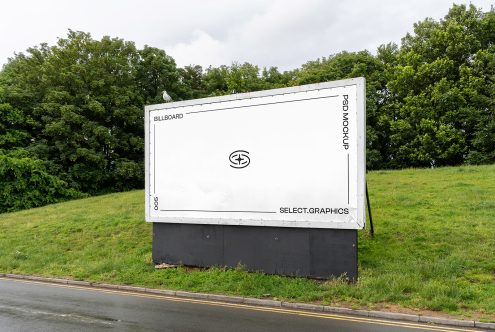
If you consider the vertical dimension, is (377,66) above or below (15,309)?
above

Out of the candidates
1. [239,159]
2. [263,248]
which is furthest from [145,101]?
[263,248]

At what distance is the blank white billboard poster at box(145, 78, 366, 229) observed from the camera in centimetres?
1152

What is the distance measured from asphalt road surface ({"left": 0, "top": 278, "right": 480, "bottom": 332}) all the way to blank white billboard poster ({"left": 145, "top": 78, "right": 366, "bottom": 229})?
2.96 meters

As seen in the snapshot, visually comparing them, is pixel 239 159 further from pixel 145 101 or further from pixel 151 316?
pixel 145 101

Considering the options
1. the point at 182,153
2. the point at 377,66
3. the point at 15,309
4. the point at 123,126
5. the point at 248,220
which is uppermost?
the point at 377,66

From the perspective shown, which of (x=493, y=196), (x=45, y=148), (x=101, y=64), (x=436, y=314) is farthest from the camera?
(x=101, y=64)

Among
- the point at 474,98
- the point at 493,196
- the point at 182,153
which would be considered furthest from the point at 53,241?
the point at 474,98

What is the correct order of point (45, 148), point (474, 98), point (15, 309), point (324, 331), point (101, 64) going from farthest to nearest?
point (101, 64) → point (45, 148) → point (474, 98) → point (15, 309) → point (324, 331)

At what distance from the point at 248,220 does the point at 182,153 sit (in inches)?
126

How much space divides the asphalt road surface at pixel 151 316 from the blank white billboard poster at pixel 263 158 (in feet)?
9.70

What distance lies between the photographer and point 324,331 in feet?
26.4

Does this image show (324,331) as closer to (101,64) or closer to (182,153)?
(182,153)

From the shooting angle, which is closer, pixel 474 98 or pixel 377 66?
pixel 474 98

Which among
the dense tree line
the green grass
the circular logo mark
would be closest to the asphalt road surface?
the green grass
